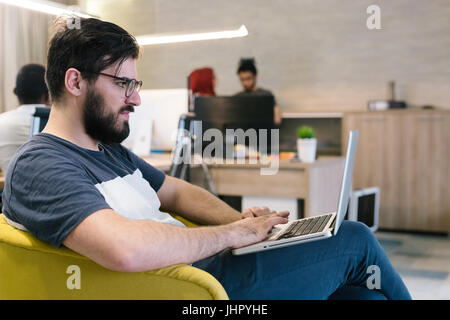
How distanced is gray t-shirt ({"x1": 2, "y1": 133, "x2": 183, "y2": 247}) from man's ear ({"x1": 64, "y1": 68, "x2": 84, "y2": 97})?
0.44 feet

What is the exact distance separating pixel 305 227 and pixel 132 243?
61 cm

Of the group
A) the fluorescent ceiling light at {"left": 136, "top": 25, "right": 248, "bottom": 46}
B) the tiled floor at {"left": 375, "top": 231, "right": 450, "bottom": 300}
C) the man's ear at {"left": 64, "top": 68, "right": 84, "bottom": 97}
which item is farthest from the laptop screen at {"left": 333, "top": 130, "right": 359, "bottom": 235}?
the fluorescent ceiling light at {"left": 136, "top": 25, "right": 248, "bottom": 46}

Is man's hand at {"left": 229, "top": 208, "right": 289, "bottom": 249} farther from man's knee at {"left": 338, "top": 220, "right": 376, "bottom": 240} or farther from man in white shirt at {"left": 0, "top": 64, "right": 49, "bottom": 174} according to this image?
man in white shirt at {"left": 0, "top": 64, "right": 49, "bottom": 174}

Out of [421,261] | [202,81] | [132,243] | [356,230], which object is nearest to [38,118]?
[132,243]

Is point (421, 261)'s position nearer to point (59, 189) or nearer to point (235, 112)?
point (235, 112)

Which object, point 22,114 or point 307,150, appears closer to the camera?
point 22,114

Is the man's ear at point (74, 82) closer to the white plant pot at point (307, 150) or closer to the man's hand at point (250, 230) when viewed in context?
the man's hand at point (250, 230)

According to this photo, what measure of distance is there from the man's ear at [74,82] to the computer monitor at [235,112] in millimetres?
2121

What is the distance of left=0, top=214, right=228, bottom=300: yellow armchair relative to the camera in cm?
101

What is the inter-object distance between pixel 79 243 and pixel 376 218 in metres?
3.71

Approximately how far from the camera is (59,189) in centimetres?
104

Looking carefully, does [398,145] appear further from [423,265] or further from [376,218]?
[423,265]

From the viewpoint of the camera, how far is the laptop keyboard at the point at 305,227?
131 centimetres

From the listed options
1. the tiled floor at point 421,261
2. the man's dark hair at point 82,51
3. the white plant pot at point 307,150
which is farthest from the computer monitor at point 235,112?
the man's dark hair at point 82,51
